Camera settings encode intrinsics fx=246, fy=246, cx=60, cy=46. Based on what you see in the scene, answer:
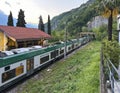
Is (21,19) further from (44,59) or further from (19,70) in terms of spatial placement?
(19,70)

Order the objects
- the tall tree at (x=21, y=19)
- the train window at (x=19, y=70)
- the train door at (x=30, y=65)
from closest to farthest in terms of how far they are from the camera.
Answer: the train window at (x=19, y=70), the train door at (x=30, y=65), the tall tree at (x=21, y=19)

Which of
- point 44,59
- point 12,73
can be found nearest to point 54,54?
point 44,59

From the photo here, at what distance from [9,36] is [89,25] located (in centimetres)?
10371

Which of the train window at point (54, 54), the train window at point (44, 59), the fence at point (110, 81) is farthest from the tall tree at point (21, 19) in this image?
the fence at point (110, 81)

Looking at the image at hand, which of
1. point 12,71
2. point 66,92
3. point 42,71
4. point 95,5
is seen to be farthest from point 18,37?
point 66,92

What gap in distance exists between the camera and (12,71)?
62.4 ft

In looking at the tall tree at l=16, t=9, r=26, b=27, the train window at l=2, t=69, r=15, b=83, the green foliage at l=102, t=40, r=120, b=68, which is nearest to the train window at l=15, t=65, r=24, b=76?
the train window at l=2, t=69, r=15, b=83

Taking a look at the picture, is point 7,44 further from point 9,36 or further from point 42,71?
point 42,71

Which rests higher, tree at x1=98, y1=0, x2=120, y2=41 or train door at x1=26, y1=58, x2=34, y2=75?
tree at x1=98, y1=0, x2=120, y2=41

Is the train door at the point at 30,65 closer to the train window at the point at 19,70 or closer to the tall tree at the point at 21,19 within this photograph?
the train window at the point at 19,70

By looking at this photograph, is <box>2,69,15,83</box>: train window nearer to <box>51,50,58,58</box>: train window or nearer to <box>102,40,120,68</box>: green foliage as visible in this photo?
<box>102,40,120,68</box>: green foliage

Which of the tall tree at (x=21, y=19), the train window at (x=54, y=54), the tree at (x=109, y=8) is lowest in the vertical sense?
the train window at (x=54, y=54)

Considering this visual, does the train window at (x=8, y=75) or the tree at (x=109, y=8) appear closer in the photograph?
the train window at (x=8, y=75)

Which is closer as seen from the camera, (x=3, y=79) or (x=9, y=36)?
(x=3, y=79)
